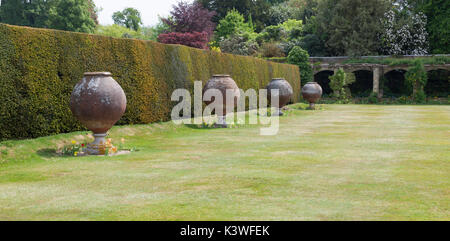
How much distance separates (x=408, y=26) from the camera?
4284 centimetres

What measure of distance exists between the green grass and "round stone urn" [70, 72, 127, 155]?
0.79 meters

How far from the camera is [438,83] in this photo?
132 ft

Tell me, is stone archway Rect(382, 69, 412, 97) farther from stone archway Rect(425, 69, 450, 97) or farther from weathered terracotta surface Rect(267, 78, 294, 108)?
weathered terracotta surface Rect(267, 78, 294, 108)

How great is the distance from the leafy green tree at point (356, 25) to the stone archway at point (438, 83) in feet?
20.2

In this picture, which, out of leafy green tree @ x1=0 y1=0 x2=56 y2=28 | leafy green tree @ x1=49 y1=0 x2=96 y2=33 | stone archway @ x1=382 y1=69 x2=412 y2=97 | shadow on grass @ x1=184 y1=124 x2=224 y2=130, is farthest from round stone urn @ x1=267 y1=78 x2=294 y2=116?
leafy green tree @ x1=0 y1=0 x2=56 y2=28

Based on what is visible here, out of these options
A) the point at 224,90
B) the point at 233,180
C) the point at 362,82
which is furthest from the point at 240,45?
the point at 233,180

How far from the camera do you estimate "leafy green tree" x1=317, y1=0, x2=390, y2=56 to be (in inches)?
1709

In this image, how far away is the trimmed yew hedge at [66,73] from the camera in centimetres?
889

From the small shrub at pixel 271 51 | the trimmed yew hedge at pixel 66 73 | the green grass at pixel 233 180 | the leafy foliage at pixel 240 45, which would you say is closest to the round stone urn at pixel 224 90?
the trimmed yew hedge at pixel 66 73

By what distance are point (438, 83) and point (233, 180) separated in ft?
127

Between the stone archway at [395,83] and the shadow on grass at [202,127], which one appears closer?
the shadow on grass at [202,127]

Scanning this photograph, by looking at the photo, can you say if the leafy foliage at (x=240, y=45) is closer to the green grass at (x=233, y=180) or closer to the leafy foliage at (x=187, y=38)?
the leafy foliage at (x=187, y=38)
